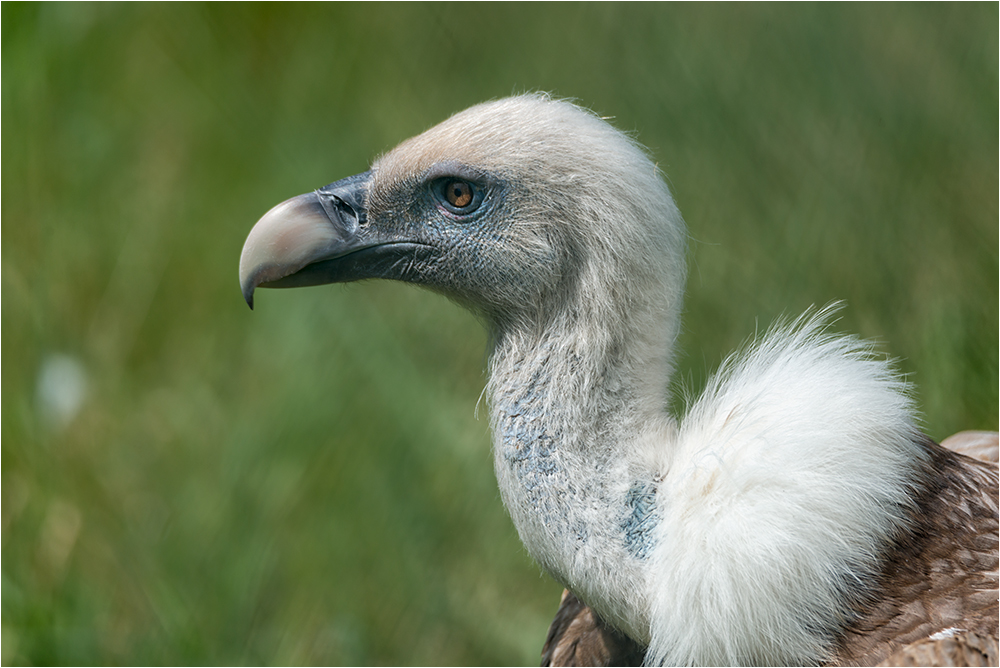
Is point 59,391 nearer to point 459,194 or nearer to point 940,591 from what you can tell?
point 459,194

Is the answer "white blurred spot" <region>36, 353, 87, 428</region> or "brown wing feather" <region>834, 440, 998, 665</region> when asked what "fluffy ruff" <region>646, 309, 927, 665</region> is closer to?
"brown wing feather" <region>834, 440, 998, 665</region>

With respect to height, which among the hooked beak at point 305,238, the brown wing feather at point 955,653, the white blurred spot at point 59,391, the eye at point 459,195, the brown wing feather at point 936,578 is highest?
the eye at point 459,195

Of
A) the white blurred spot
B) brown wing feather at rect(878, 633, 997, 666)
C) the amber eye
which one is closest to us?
brown wing feather at rect(878, 633, 997, 666)

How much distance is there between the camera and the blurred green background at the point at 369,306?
3.94 meters

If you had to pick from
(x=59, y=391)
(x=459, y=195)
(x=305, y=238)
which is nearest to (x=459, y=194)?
(x=459, y=195)

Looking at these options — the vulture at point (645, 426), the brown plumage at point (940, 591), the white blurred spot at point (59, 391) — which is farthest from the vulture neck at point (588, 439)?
the white blurred spot at point (59, 391)

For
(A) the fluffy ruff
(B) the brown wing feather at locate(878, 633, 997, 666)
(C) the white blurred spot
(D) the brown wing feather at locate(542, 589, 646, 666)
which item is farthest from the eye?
(C) the white blurred spot

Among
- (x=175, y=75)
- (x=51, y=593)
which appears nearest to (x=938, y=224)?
(x=51, y=593)

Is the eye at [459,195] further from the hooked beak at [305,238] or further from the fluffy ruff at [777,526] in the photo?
the fluffy ruff at [777,526]

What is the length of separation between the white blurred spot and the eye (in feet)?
9.87

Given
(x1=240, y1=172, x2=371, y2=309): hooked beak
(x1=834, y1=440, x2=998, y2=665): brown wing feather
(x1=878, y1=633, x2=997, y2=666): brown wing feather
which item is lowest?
(x1=878, y1=633, x2=997, y2=666): brown wing feather

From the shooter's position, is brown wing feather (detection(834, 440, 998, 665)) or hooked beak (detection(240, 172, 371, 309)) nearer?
brown wing feather (detection(834, 440, 998, 665))

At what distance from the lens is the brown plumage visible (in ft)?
6.61

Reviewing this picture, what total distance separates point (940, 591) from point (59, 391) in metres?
4.13
